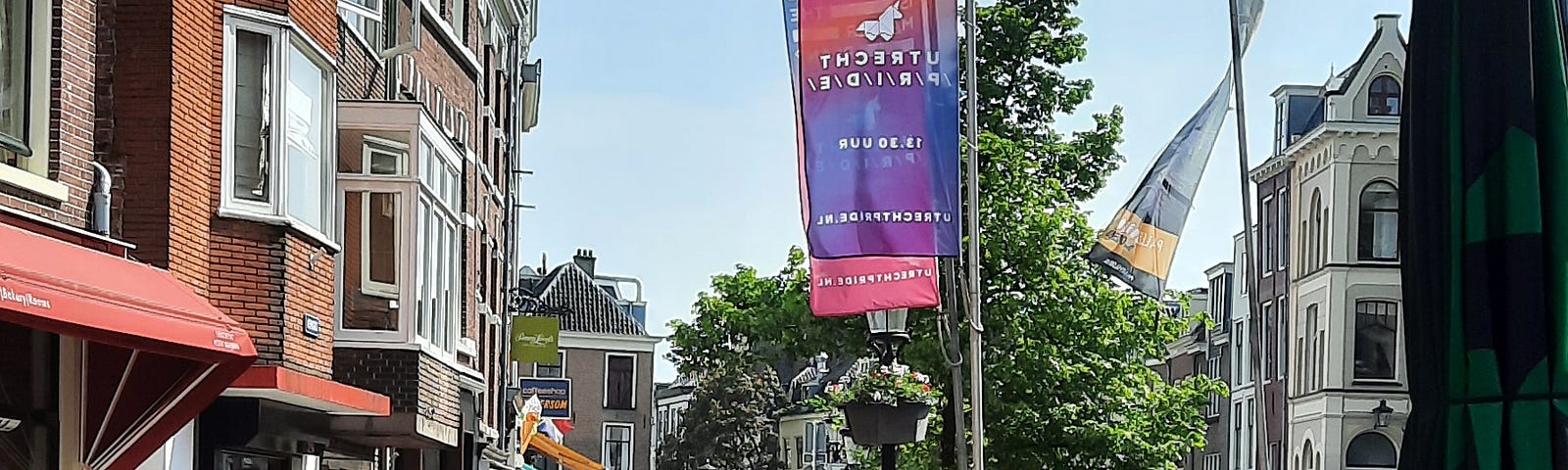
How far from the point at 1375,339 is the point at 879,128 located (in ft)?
129

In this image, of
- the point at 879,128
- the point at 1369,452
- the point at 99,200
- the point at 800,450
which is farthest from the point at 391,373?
the point at 800,450

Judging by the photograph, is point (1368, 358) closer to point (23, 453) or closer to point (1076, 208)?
point (1076, 208)

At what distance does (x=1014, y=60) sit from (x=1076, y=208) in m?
2.17

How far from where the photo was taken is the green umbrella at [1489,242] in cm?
638

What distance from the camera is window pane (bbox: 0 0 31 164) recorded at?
1102 cm

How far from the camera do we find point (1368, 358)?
→ 169 feet

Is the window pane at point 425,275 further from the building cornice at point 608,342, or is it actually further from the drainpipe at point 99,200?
the building cornice at point 608,342

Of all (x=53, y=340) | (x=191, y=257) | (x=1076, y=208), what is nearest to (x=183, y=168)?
(x=191, y=257)

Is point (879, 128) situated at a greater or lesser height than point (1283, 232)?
lesser

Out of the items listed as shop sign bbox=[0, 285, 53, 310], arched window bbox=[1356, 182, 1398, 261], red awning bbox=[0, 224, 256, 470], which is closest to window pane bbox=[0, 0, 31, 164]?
red awning bbox=[0, 224, 256, 470]

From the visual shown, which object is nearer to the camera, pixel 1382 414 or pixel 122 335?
pixel 122 335

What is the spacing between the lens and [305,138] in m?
14.7

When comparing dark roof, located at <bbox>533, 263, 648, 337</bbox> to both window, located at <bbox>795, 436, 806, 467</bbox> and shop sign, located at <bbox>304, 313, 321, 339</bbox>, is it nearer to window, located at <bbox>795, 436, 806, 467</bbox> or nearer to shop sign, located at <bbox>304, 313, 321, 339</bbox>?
window, located at <bbox>795, 436, 806, 467</bbox>

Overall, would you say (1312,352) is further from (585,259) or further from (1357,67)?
(585,259)
